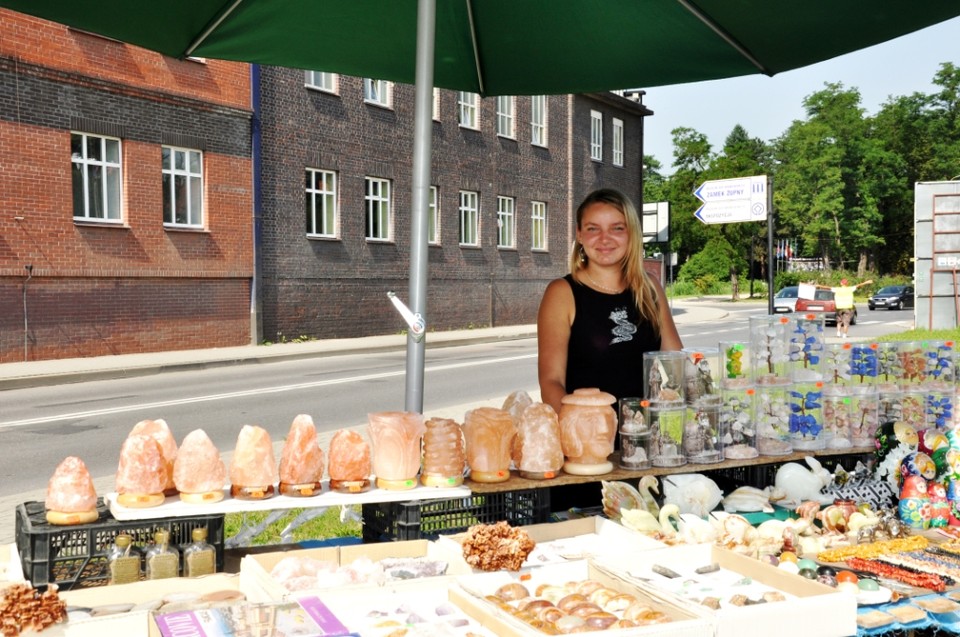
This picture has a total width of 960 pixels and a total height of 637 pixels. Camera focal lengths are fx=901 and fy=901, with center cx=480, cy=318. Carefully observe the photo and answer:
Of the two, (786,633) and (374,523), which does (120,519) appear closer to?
(374,523)

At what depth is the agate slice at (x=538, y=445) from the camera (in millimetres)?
3061

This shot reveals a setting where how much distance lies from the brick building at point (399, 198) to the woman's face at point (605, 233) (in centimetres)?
1396

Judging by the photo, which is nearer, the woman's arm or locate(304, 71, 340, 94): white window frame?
the woman's arm

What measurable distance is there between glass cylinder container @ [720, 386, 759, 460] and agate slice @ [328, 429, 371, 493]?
4.75 ft

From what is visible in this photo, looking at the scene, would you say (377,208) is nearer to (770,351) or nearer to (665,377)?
(770,351)

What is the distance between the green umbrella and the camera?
3.58 meters

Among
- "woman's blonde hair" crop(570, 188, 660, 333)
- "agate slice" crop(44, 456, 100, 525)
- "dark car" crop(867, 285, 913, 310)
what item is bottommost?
"dark car" crop(867, 285, 913, 310)

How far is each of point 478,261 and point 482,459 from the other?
87.4 feet

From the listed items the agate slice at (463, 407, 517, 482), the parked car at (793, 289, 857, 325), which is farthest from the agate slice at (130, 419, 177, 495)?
the parked car at (793, 289, 857, 325)

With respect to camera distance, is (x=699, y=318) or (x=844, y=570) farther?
(x=699, y=318)

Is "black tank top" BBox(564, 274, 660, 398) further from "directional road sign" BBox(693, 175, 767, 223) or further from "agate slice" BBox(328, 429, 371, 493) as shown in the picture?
"directional road sign" BBox(693, 175, 767, 223)

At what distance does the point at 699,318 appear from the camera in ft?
132

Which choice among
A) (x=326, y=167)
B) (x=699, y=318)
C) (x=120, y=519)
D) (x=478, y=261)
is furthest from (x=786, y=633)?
(x=699, y=318)

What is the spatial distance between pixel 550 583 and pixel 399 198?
80.0ft
